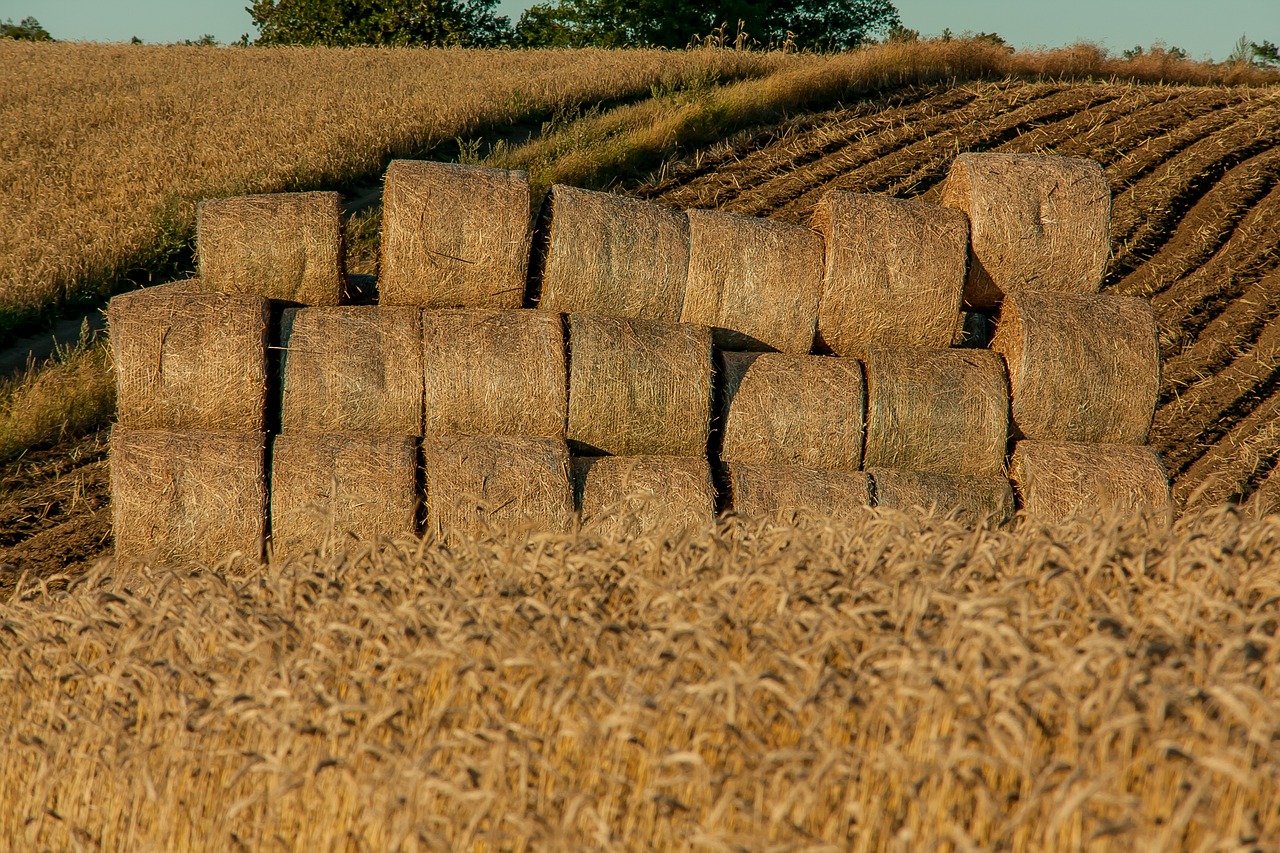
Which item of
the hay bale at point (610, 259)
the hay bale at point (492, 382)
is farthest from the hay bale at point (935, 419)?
the hay bale at point (492, 382)

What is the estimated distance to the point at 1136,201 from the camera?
1328cm

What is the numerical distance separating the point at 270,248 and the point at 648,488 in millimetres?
2453

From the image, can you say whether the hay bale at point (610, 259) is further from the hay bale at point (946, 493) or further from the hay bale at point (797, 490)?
the hay bale at point (946, 493)

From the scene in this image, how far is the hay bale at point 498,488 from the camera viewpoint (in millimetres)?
6055

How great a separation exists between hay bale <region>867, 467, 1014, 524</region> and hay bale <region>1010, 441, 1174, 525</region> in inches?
5.0

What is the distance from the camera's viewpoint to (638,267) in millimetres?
6914

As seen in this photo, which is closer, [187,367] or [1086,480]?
[187,367]

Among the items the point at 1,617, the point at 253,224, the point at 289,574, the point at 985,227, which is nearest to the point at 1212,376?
the point at 985,227

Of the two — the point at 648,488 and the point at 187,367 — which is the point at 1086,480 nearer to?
the point at 648,488

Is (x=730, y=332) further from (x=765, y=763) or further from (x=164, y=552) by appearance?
(x=765, y=763)

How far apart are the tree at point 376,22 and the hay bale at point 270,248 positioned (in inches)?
1329

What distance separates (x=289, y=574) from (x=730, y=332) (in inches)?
134

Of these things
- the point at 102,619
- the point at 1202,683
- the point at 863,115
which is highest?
the point at 863,115

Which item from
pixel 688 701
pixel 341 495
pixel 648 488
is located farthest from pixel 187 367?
pixel 688 701
